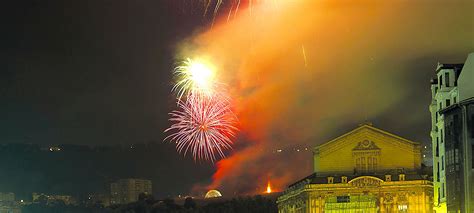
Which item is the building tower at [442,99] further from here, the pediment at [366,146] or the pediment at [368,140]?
the pediment at [366,146]

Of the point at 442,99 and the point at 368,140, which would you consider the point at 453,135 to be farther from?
the point at 368,140

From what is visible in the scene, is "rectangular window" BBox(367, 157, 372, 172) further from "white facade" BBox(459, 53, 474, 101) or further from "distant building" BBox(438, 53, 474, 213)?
"white facade" BBox(459, 53, 474, 101)

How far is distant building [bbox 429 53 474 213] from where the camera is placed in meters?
94.1

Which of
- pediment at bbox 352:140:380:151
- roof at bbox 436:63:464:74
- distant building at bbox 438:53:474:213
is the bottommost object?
distant building at bbox 438:53:474:213

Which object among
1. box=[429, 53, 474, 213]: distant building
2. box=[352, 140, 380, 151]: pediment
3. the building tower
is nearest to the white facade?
box=[429, 53, 474, 213]: distant building

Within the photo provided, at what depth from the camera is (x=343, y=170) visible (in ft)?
537

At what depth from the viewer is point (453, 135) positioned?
9681cm

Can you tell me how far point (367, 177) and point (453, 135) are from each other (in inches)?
2483

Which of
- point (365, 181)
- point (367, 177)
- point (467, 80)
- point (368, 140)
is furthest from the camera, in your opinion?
point (368, 140)

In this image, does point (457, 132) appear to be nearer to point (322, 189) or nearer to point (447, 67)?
point (447, 67)

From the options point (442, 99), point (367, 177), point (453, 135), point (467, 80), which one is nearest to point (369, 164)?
point (367, 177)

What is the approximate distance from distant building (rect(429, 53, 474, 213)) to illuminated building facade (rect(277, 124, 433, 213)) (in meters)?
46.7

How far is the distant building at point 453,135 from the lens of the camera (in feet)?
309

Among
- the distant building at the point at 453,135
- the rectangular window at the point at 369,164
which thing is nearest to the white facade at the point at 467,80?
the distant building at the point at 453,135
